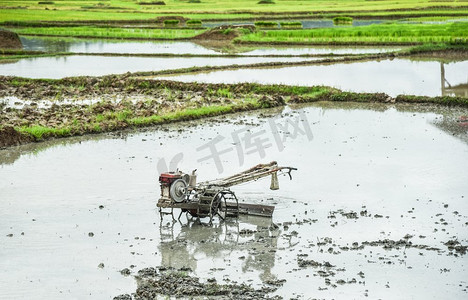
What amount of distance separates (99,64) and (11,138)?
13005 millimetres

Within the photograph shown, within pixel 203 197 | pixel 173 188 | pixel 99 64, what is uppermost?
pixel 99 64

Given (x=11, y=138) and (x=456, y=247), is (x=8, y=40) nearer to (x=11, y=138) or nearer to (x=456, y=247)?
(x=11, y=138)

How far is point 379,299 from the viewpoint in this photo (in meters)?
6.31

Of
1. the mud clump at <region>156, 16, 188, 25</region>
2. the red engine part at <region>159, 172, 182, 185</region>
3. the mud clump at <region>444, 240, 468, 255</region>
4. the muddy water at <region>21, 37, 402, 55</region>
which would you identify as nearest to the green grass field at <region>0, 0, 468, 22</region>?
the mud clump at <region>156, 16, 188, 25</region>

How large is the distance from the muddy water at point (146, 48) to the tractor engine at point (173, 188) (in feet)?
63.0

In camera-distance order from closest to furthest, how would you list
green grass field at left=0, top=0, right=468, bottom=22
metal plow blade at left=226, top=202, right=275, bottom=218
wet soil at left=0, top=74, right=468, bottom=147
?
metal plow blade at left=226, top=202, right=275, bottom=218 → wet soil at left=0, top=74, right=468, bottom=147 → green grass field at left=0, top=0, right=468, bottom=22

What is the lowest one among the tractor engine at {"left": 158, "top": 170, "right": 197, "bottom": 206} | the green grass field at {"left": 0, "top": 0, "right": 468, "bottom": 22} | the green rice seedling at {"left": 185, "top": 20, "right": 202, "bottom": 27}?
the tractor engine at {"left": 158, "top": 170, "right": 197, "bottom": 206}

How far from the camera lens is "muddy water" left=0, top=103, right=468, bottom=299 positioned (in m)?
6.86

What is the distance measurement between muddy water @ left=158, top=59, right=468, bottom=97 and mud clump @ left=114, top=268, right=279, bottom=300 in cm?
1219

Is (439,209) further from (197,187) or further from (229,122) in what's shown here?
(229,122)

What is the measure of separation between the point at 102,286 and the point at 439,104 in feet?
38.6

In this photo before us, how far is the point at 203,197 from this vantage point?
27.3 feet

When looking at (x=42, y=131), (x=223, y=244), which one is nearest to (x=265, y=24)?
(x=42, y=131)

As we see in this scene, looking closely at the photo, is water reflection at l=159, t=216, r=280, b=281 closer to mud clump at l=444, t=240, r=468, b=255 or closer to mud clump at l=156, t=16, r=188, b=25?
mud clump at l=444, t=240, r=468, b=255
